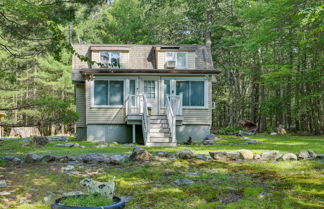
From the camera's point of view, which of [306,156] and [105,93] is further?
[105,93]

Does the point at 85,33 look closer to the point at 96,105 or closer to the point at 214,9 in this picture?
the point at 214,9

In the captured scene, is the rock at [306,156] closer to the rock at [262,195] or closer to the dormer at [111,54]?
the rock at [262,195]

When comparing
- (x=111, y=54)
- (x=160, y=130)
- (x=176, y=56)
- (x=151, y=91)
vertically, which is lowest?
(x=160, y=130)

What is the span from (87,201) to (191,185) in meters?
2.17

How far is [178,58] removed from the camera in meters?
21.0

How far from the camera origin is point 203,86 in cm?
1952

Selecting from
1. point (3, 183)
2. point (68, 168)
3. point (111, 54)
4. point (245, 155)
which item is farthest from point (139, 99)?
point (3, 183)

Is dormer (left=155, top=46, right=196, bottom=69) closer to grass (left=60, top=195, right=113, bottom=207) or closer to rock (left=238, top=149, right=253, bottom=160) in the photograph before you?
rock (left=238, top=149, right=253, bottom=160)

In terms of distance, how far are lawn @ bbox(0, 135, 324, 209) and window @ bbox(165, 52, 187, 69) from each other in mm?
12203

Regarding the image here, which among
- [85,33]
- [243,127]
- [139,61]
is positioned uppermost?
[85,33]

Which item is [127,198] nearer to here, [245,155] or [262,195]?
[262,195]

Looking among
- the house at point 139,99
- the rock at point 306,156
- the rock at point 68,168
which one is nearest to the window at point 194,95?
the house at point 139,99

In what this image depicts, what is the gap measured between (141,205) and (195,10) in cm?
2790

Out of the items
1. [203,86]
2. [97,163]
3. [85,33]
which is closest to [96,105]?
[203,86]
